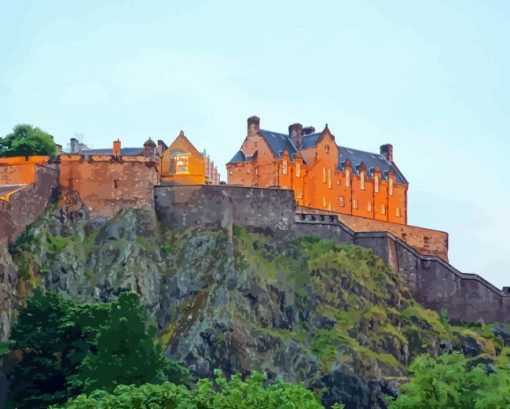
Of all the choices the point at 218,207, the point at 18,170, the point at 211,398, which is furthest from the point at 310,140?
the point at 211,398

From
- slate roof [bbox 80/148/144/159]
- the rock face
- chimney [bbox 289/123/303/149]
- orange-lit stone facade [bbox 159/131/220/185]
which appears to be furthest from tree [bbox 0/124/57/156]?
chimney [bbox 289/123/303/149]

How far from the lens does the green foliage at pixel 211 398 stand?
41.0 meters

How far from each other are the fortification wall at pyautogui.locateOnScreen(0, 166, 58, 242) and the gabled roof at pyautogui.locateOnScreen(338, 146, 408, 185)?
104 feet

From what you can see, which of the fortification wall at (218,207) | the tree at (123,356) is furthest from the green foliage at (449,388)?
the fortification wall at (218,207)

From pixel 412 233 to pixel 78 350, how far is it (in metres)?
40.7

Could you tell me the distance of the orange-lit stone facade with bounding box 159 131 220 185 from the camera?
291 feet

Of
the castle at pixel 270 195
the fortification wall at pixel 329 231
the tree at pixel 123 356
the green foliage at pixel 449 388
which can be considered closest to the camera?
the green foliage at pixel 449 388

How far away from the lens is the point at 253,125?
9588 centimetres

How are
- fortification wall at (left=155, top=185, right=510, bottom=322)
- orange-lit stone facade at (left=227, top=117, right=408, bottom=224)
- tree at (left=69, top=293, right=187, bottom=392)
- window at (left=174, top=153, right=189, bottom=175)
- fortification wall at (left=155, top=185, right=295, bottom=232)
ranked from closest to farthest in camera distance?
tree at (left=69, top=293, right=187, bottom=392) → fortification wall at (left=155, top=185, right=295, bottom=232) → fortification wall at (left=155, top=185, right=510, bottom=322) → window at (left=174, top=153, right=189, bottom=175) → orange-lit stone facade at (left=227, top=117, right=408, bottom=224)

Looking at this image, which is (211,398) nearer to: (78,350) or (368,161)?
(78,350)

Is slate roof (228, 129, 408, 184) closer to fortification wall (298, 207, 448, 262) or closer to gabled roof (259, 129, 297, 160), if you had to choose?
gabled roof (259, 129, 297, 160)

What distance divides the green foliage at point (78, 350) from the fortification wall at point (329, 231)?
1647cm

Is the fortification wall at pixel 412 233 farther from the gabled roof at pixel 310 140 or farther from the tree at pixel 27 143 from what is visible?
the tree at pixel 27 143

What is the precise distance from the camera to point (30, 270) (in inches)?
2813
